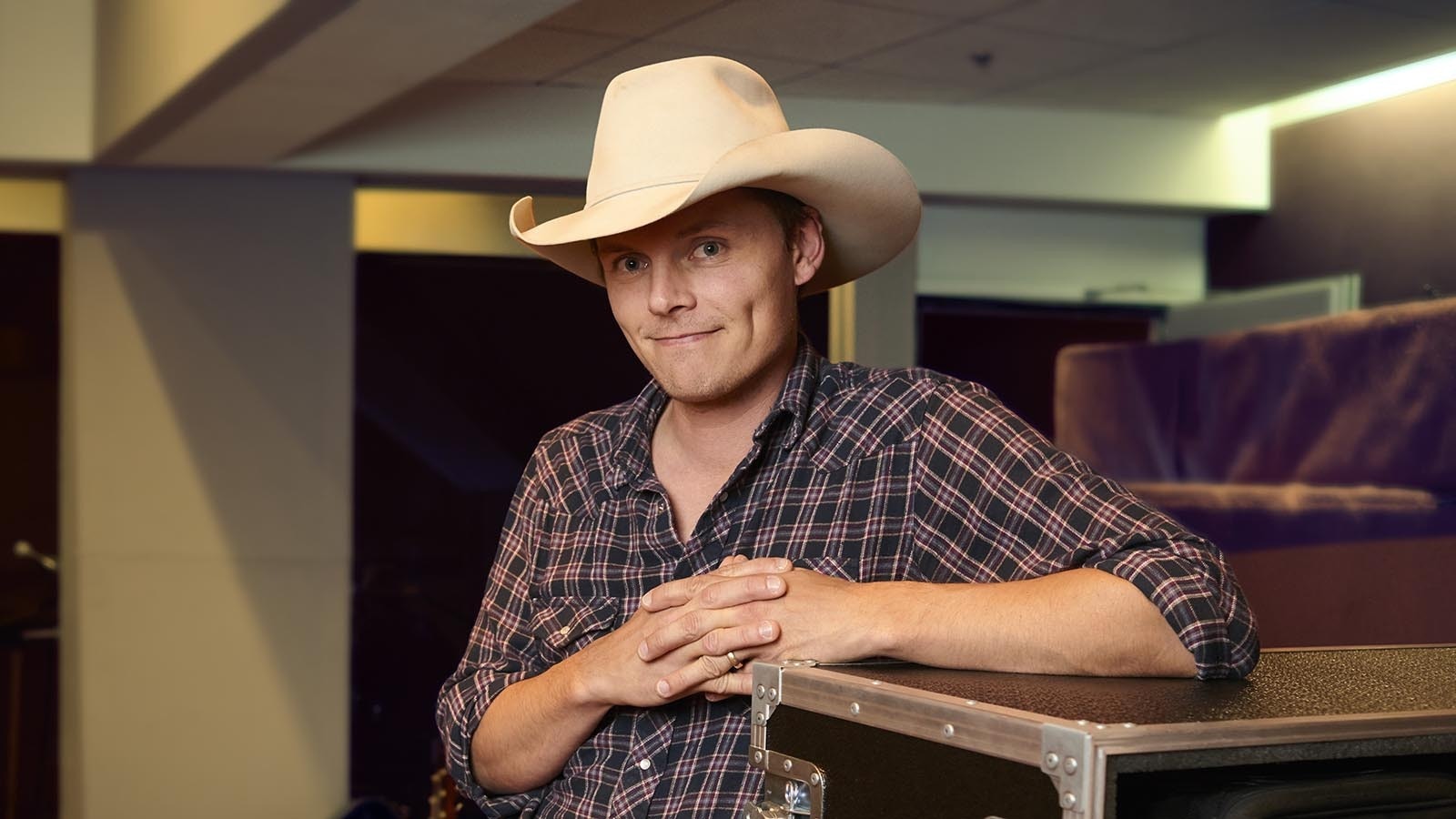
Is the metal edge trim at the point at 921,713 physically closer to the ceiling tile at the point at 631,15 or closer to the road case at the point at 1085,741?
the road case at the point at 1085,741

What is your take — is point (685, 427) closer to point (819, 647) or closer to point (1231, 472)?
point (819, 647)

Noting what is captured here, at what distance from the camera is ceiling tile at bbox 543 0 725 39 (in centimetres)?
205

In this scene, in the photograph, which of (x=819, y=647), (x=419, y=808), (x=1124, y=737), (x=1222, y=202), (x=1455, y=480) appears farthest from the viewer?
(x=419, y=808)

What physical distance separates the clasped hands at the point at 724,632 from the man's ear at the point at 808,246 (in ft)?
1.32

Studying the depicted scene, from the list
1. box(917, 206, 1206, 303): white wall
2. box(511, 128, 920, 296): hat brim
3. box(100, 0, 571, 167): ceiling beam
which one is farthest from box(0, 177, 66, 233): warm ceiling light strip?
box(511, 128, 920, 296): hat brim

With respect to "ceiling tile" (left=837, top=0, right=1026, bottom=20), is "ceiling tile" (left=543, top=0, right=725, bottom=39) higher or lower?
lower

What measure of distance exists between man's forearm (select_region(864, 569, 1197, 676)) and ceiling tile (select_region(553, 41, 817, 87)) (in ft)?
3.75

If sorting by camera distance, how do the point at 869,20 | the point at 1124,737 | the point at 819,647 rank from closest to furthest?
the point at 1124,737, the point at 819,647, the point at 869,20

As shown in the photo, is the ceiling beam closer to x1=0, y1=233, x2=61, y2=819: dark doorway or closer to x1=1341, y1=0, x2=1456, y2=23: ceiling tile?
x1=1341, y1=0, x2=1456, y2=23: ceiling tile

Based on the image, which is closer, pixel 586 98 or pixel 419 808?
pixel 586 98

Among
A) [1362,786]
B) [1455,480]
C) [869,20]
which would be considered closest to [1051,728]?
[1362,786]

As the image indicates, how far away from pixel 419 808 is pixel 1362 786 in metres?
3.65

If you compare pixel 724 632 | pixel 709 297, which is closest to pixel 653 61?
pixel 709 297

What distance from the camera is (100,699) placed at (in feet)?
14.8
